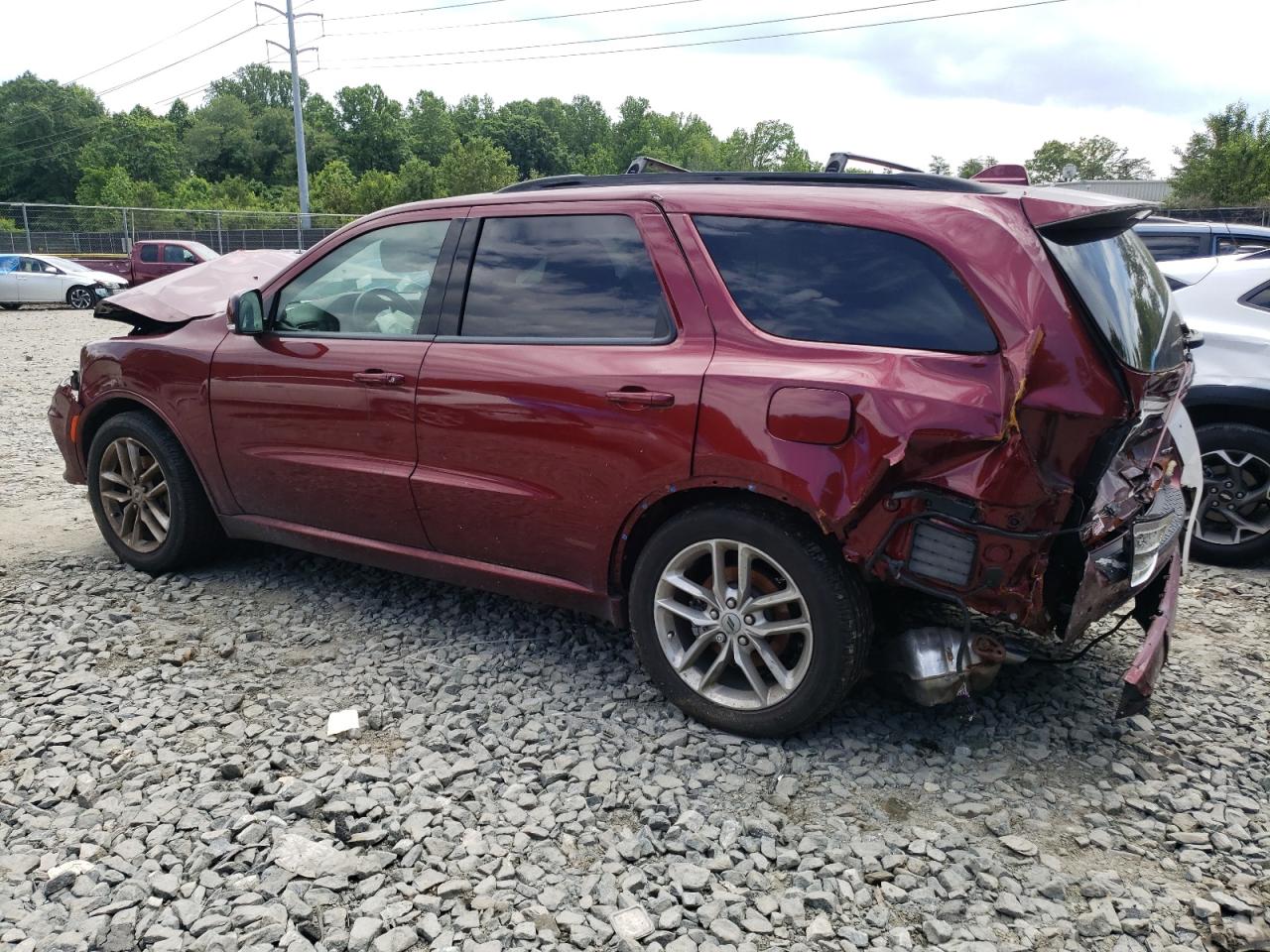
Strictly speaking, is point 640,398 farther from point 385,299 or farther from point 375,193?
point 375,193

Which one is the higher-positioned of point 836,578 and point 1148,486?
point 1148,486

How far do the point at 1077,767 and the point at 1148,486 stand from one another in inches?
38.4

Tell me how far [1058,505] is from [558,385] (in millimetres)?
1686

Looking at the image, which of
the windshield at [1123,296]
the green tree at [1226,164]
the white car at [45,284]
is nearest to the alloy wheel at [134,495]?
the windshield at [1123,296]

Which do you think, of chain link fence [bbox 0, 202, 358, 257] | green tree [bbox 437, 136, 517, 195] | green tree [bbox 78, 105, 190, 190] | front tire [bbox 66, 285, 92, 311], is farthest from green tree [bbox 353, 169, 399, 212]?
front tire [bbox 66, 285, 92, 311]

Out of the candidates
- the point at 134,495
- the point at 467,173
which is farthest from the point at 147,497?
the point at 467,173

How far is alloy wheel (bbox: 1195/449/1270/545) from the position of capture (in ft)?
16.6

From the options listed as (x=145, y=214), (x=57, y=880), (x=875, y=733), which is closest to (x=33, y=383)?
(x=57, y=880)

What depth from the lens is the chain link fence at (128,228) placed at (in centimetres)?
3080

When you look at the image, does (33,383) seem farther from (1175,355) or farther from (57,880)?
(1175,355)

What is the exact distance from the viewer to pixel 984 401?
108 inches

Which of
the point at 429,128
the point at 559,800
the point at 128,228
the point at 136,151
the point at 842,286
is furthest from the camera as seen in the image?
the point at 429,128

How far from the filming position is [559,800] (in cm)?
300

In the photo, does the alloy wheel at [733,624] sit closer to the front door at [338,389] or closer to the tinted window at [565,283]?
the tinted window at [565,283]
